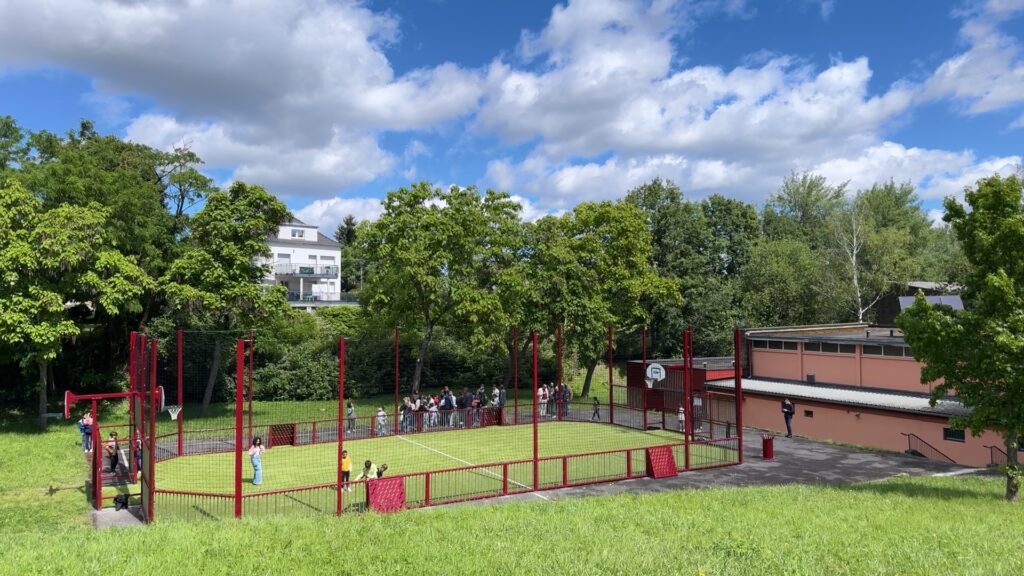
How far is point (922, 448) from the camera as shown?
2573cm

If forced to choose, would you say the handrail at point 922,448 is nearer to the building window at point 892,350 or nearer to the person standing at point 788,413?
the person standing at point 788,413

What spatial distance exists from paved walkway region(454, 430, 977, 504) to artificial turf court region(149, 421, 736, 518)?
80 centimetres

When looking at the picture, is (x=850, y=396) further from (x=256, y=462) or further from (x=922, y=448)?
(x=256, y=462)

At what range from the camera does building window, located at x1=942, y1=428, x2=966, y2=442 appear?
24.8 m

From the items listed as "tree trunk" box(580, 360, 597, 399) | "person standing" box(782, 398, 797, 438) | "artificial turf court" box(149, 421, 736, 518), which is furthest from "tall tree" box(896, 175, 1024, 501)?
"tree trunk" box(580, 360, 597, 399)

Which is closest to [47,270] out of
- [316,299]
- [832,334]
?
[316,299]

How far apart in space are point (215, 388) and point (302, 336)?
5652 mm

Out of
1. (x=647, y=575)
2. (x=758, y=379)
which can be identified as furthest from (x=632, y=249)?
(x=647, y=575)

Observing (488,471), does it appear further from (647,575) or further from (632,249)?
(632,249)

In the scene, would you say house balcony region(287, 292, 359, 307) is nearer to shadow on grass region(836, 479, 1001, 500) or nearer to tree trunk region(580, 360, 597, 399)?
tree trunk region(580, 360, 597, 399)

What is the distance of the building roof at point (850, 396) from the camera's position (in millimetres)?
25703

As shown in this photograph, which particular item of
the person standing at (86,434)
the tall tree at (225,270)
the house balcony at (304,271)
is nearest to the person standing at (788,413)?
the tall tree at (225,270)

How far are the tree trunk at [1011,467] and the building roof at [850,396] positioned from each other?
852 cm

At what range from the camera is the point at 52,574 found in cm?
790
